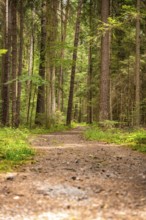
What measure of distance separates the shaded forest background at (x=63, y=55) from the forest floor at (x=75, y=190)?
676cm

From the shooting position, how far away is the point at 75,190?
17.3 ft

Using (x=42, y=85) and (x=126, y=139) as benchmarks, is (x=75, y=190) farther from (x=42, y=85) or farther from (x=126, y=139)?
(x=42, y=85)

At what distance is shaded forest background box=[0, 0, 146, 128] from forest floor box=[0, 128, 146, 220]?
22.2 feet

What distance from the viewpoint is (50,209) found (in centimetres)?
436

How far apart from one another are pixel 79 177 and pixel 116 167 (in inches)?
57.0

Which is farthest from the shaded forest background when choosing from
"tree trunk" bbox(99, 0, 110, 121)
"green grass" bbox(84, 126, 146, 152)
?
"green grass" bbox(84, 126, 146, 152)

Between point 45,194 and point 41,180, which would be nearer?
point 45,194

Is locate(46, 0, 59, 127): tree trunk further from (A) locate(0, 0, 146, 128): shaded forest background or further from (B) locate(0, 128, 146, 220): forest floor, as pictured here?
(B) locate(0, 128, 146, 220): forest floor

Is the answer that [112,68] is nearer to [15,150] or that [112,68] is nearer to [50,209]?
[15,150]

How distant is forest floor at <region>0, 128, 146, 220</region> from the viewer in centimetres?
420

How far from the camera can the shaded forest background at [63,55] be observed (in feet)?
56.2

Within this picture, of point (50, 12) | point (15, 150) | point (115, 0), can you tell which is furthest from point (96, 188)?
point (115, 0)

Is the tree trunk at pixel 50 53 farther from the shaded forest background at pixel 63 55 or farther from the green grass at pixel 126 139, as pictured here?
the green grass at pixel 126 139

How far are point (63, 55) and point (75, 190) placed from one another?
21567mm
